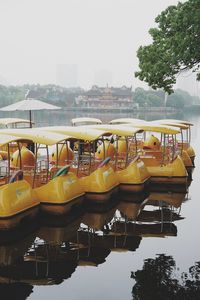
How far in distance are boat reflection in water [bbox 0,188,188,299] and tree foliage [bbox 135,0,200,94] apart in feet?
14.8

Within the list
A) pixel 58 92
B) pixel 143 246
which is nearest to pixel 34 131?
pixel 143 246

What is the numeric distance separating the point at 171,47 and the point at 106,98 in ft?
290

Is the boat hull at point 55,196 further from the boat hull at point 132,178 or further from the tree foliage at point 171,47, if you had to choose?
the tree foliage at point 171,47

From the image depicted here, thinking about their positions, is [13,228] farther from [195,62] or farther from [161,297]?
[195,62]

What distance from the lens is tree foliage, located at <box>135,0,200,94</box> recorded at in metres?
12.7

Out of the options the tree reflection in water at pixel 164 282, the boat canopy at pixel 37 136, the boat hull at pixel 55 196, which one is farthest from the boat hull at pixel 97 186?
the tree reflection in water at pixel 164 282

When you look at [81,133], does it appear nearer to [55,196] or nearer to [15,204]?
[55,196]

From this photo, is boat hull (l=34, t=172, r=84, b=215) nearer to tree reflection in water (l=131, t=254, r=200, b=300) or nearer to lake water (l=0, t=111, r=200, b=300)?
lake water (l=0, t=111, r=200, b=300)

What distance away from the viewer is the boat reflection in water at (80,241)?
30.0 feet

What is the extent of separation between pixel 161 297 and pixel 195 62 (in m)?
7.91

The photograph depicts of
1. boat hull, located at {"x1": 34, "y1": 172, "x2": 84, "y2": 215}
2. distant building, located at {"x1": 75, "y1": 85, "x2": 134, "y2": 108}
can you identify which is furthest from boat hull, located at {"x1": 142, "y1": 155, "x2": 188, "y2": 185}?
distant building, located at {"x1": 75, "y1": 85, "x2": 134, "y2": 108}

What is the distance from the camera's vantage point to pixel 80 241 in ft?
37.1

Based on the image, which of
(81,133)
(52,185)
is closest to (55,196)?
(52,185)

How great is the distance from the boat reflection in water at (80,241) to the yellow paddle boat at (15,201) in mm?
554
